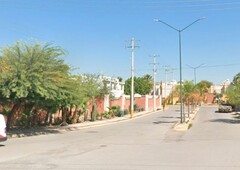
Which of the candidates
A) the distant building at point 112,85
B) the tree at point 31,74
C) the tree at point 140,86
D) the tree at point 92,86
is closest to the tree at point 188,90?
the distant building at point 112,85

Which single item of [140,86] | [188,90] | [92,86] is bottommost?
[188,90]

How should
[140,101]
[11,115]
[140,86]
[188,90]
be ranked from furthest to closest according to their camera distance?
[140,86], [140,101], [188,90], [11,115]

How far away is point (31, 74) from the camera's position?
2344 cm

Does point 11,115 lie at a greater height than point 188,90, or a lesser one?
lesser

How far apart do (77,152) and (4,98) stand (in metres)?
9.73

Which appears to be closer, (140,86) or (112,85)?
(112,85)

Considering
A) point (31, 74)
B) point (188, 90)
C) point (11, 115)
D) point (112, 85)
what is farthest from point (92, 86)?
point (112, 85)

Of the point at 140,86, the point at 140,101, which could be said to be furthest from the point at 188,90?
the point at 140,86

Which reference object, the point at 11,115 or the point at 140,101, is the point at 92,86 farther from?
the point at 140,101

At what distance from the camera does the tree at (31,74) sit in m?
23.2

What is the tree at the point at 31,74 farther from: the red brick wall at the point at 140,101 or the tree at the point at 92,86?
the red brick wall at the point at 140,101

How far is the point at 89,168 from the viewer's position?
38.3 feet

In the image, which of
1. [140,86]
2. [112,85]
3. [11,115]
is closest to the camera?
[11,115]

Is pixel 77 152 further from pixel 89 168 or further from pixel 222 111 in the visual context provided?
pixel 222 111
